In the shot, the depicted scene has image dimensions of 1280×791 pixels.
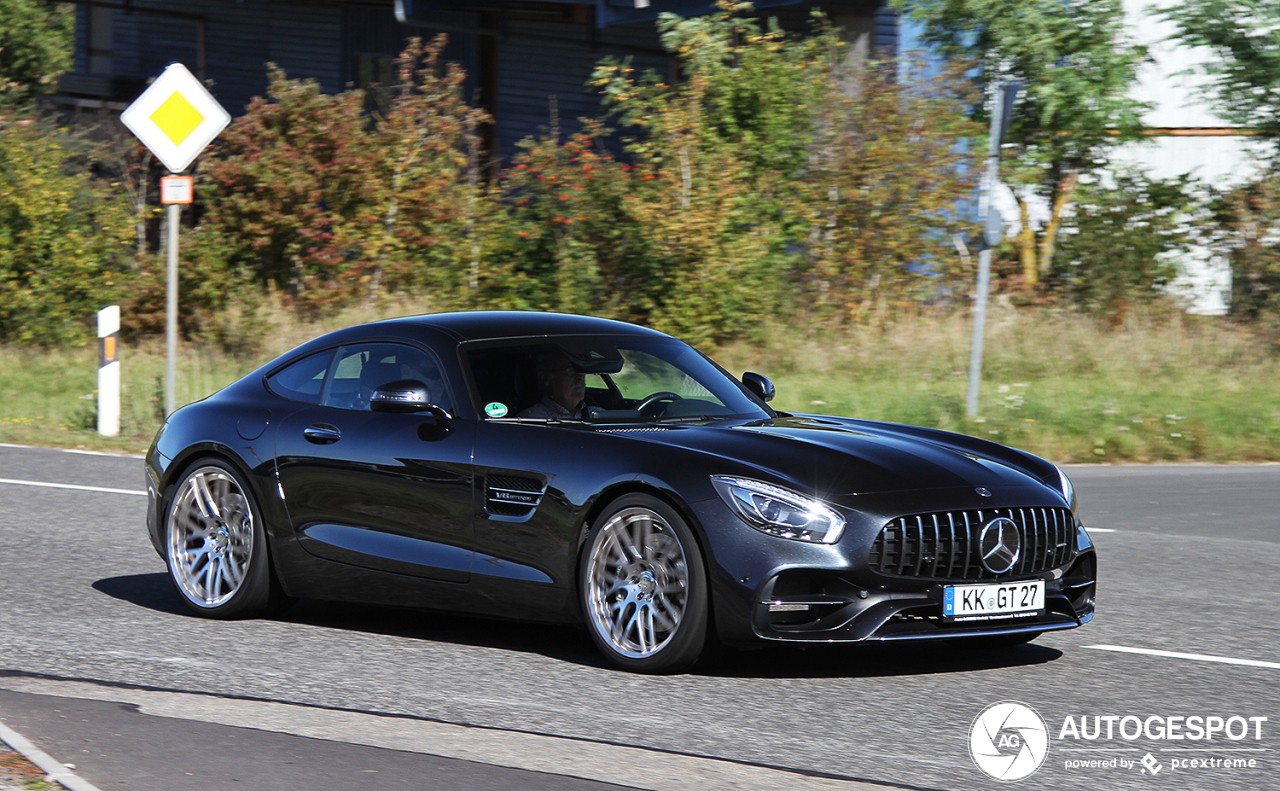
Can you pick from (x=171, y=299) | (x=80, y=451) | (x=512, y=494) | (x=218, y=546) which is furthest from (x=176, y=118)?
(x=512, y=494)

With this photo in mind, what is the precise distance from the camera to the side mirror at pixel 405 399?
6.78 meters

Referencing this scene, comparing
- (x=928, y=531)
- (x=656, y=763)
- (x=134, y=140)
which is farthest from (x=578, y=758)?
(x=134, y=140)

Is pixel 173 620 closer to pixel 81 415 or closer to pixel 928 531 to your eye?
pixel 928 531

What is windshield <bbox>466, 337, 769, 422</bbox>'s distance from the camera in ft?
22.7

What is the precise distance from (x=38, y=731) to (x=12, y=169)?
18.8m

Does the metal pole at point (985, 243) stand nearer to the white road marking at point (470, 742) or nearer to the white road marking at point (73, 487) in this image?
the white road marking at point (73, 487)

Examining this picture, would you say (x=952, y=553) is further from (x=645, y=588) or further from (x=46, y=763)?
(x=46, y=763)

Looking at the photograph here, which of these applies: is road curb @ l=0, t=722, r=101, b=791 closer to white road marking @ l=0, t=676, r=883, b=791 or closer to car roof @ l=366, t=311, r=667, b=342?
white road marking @ l=0, t=676, r=883, b=791

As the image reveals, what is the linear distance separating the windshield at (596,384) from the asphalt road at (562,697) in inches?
39.3

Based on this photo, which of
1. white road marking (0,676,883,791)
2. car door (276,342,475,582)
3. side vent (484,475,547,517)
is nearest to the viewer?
white road marking (0,676,883,791)

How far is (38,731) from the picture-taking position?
5254 mm

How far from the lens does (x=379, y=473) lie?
6.97 metres

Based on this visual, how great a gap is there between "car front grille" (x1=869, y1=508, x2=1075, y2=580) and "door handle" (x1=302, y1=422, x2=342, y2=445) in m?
2.58

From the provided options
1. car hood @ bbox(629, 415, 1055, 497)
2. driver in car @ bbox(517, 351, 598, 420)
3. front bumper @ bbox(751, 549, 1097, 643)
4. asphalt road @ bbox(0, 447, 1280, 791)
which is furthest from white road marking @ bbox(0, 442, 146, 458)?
front bumper @ bbox(751, 549, 1097, 643)
